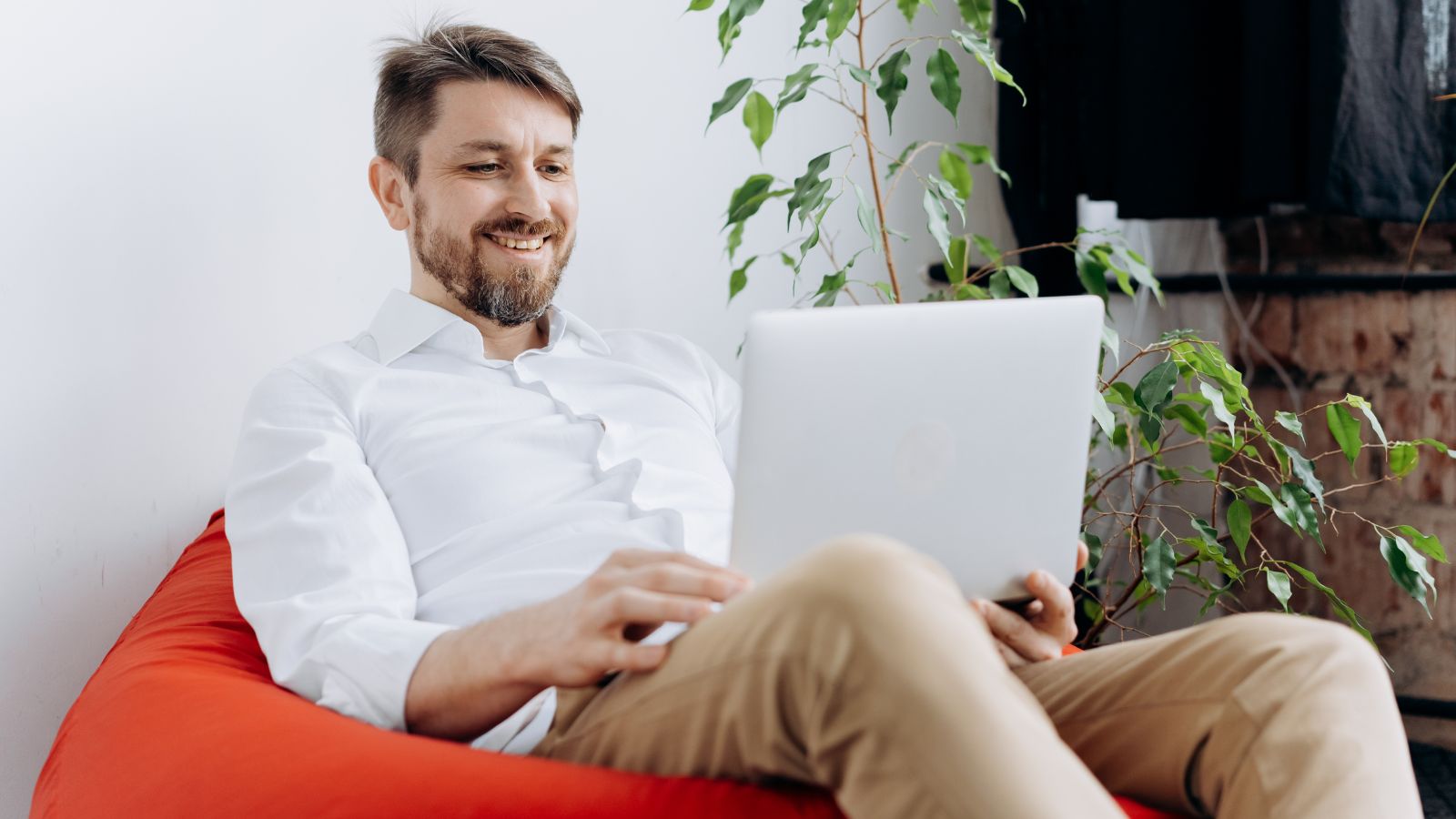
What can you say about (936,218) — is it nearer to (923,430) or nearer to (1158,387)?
(1158,387)

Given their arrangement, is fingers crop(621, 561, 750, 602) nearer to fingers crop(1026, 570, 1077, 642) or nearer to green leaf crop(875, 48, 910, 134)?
fingers crop(1026, 570, 1077, 642)

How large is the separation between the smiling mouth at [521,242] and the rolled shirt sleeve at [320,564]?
0.34 m

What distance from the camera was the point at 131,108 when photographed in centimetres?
135

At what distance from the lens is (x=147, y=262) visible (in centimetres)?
137

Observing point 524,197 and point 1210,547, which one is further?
point 1210,547

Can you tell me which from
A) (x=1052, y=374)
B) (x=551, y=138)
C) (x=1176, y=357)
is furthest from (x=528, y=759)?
(x=1176, y=357)

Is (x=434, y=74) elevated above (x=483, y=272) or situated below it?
above

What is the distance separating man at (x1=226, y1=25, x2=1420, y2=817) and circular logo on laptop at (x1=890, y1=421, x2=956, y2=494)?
0.24 feet

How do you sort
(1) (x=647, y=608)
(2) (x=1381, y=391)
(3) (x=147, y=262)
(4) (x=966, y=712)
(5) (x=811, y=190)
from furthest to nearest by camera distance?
A: 1. (2) (x=1381, y=391)
2. (5) (x=811, y=190)
3. (3) (x=147, y=262)
4. (1) (x=647, y=608)
5. (4) (x=966, y=712)

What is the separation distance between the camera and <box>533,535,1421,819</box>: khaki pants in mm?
705

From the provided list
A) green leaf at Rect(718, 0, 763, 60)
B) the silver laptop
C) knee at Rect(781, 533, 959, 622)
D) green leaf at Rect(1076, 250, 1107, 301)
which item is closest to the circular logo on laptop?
the silver laptop

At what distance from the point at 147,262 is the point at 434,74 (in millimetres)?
404

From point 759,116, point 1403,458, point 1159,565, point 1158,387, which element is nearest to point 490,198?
point 759,116

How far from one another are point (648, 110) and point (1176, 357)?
3.21ft
